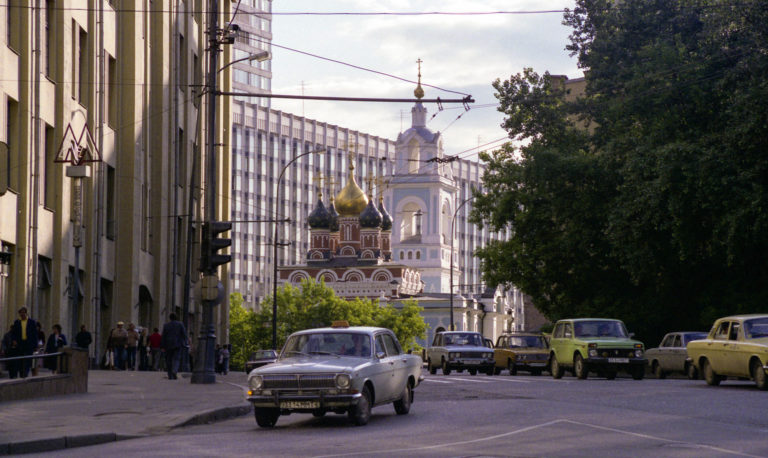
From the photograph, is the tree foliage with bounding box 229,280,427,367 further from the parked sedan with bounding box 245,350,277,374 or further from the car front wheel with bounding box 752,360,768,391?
the car front wheel with bounding box 752,360,768,391

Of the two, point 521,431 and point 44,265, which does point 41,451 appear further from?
point 44,265

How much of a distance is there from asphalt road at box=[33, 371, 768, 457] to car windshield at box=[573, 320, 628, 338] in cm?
1037

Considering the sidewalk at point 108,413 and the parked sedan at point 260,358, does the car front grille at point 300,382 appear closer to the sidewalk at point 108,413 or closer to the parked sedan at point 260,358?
the sidewalk at point 108,413

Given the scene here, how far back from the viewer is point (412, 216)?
545 feet

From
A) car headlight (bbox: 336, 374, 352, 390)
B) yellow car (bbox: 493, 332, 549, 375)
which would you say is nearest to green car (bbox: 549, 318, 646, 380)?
yellow car (bbox: 493, 332, 549, 375)

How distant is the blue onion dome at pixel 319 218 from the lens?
146m

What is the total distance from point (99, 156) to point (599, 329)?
1584cm

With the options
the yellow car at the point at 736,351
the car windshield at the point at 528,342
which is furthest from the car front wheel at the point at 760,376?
the car windshield at the point at 528,342

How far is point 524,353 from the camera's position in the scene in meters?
42.2

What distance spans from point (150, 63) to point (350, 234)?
9975cm

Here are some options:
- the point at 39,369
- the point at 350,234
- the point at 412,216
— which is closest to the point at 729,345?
the point at 39,369

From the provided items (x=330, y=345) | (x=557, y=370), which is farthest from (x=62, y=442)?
(x=557, y=370)

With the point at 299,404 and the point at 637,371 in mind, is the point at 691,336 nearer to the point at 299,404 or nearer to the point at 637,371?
the point at 637,371

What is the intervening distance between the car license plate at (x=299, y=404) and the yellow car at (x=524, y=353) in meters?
25.1
